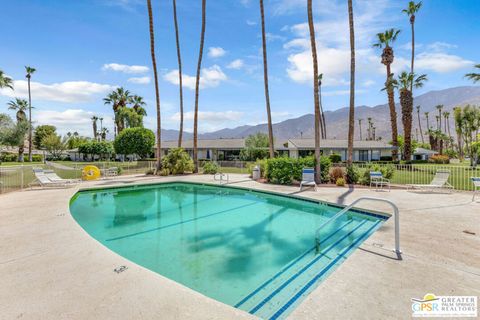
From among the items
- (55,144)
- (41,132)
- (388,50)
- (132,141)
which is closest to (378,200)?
(388,50)

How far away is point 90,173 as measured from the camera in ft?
53.5

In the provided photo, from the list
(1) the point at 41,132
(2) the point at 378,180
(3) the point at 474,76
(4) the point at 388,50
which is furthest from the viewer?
(1) the point at 41,132

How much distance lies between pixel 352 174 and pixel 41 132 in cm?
7269

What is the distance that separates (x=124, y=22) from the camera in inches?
604

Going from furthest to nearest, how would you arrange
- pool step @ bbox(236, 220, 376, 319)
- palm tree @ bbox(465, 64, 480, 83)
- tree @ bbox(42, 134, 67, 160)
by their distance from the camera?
1. tree @ bbox(42, 134, 67, 160)
2. palm tree @ bbox(465, 64, 480, 83)
3. pool step @ bbox(236, 220, 376, 319)

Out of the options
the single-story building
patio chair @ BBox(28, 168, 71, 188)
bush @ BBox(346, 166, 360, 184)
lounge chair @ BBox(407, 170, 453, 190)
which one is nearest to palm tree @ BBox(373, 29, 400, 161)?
the single-story building

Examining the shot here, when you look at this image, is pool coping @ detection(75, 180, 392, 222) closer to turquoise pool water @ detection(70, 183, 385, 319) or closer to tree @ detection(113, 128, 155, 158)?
turquoise pool water @ detection(70, 183, 385, 319)

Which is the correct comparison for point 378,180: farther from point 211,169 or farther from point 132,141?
point 132,141

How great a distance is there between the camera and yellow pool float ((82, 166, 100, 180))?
1612 centimetres

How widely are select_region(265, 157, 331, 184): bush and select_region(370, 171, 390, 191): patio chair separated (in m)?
2.44

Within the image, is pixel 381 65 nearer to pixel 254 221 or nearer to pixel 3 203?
pixel 254 221

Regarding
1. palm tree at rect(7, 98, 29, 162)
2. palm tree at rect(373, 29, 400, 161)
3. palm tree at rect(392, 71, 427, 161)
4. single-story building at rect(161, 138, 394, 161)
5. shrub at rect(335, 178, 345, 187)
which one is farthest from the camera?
palm tree at rect(7, 98, 29, 162)

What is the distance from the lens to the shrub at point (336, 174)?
13.7m

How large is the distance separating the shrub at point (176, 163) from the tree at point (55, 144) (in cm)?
4920
